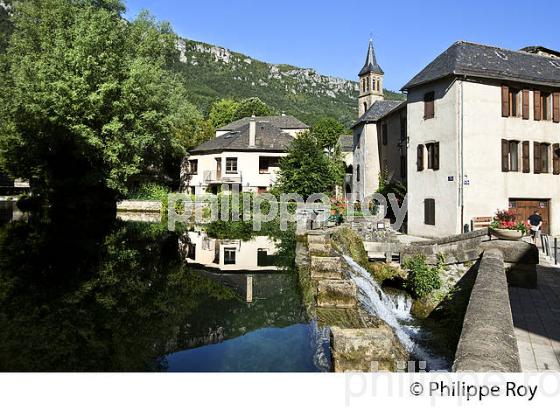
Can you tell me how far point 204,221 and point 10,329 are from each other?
26.8m

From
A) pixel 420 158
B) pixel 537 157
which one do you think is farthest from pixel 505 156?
pixel 420 158

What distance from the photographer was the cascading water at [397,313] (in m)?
8.65

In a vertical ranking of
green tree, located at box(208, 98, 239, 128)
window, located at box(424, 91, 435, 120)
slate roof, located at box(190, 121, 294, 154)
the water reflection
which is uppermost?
green tree, located at box(208, 98, 239, 128)

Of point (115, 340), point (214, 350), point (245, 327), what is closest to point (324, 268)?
point (245, 327)

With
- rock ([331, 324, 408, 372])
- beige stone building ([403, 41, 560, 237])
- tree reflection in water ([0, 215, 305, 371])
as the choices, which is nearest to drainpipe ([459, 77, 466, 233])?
beige stone building ([403, 41, 560, 237])

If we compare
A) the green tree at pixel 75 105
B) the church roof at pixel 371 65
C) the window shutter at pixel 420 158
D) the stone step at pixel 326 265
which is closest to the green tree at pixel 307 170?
the green tree at pixel 75 105

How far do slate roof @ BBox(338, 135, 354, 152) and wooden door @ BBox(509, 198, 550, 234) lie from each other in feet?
127

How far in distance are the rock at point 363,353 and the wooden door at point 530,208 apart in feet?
66.4

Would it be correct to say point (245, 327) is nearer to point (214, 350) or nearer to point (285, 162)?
point (214, 350)

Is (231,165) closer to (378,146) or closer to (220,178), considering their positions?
(220,178)

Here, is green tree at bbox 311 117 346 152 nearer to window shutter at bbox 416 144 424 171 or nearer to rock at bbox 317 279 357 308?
window shutter at bbox 416 144 424 171

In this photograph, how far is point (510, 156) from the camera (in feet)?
73.9

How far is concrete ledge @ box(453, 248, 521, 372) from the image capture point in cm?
387
